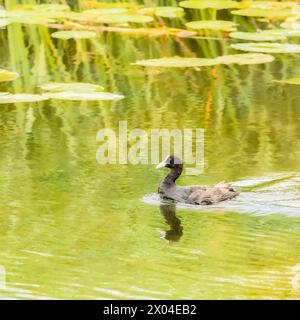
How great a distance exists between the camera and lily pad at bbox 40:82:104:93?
1169 centimetres

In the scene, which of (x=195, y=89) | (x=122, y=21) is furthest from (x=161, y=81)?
(x=122, y=21)

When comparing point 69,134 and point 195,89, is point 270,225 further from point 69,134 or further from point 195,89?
point 195,89

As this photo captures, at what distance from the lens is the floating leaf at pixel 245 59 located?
13.0 m

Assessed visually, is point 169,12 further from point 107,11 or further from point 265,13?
point 265,13

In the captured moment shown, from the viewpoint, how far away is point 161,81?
40.7ft

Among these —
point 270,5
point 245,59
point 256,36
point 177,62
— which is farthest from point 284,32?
point 177,62

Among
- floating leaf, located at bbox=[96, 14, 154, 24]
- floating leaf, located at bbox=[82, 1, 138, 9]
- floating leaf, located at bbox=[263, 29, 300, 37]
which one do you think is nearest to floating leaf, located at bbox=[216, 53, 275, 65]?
floating leaf, located at bbox=[263, 29, 300, 37]

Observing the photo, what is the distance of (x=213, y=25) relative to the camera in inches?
583

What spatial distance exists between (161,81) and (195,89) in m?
0.48

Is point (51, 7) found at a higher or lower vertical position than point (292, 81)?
higher

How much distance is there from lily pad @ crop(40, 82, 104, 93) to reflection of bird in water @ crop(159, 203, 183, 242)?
310 cm

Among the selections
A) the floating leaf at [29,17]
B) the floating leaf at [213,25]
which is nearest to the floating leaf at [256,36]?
the floating leaf at [213,25]

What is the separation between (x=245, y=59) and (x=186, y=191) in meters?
4.44
